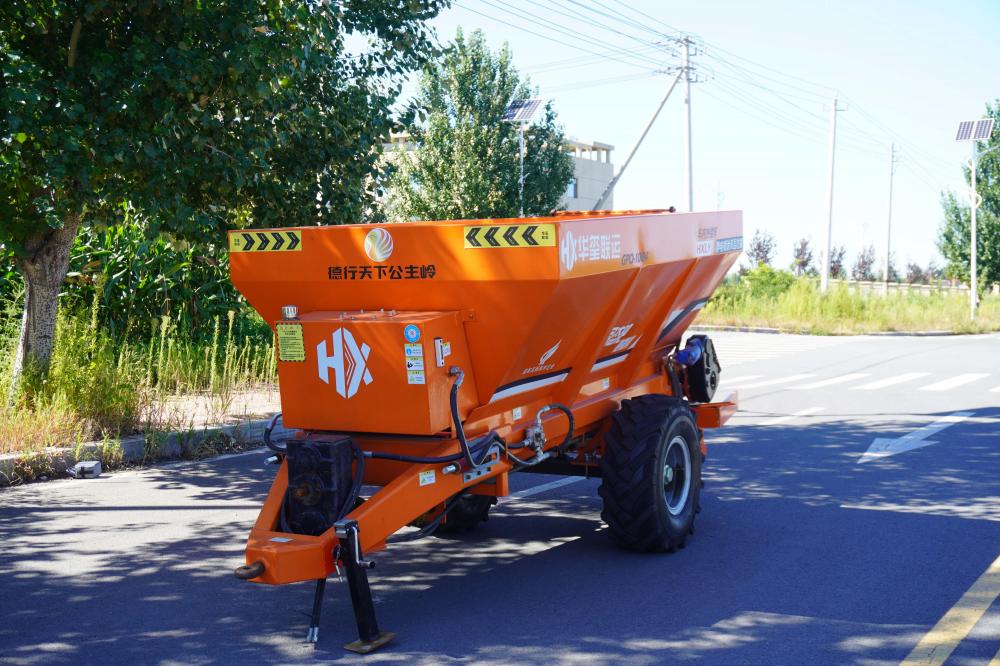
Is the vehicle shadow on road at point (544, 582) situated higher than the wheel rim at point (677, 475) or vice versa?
the wheel rim at point (677, 475)

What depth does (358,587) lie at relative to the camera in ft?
16.4

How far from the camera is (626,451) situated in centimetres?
659

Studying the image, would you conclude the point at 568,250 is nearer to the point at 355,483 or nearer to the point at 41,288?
the point at 355,483

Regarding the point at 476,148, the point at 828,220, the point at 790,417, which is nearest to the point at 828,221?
the point at 828,220

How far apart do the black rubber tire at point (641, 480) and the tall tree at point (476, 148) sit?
79.6ft

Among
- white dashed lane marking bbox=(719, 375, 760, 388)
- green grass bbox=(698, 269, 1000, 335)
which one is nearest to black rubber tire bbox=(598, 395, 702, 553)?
white dashed lane marking bbox=(719, 375, 760, 388)

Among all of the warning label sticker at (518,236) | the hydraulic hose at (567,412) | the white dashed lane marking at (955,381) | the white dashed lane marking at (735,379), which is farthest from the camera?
the white dashed lane marking at (735,379)

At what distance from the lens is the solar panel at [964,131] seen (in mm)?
38263

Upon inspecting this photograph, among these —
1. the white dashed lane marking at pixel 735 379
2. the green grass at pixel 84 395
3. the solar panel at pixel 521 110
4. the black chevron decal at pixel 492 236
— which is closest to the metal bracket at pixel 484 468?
the black chevron decal at pixel 492 236

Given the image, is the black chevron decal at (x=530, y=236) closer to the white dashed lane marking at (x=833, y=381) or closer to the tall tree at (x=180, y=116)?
the tall tree at (x=180, y=116)

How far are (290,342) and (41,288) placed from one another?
5.39m

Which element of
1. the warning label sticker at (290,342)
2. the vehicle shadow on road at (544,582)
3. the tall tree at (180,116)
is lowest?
the vehicle shadow on road at (544,582)

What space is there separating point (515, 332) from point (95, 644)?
264 cm

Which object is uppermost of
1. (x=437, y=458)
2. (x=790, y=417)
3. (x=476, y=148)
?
(x=476, y=148)
